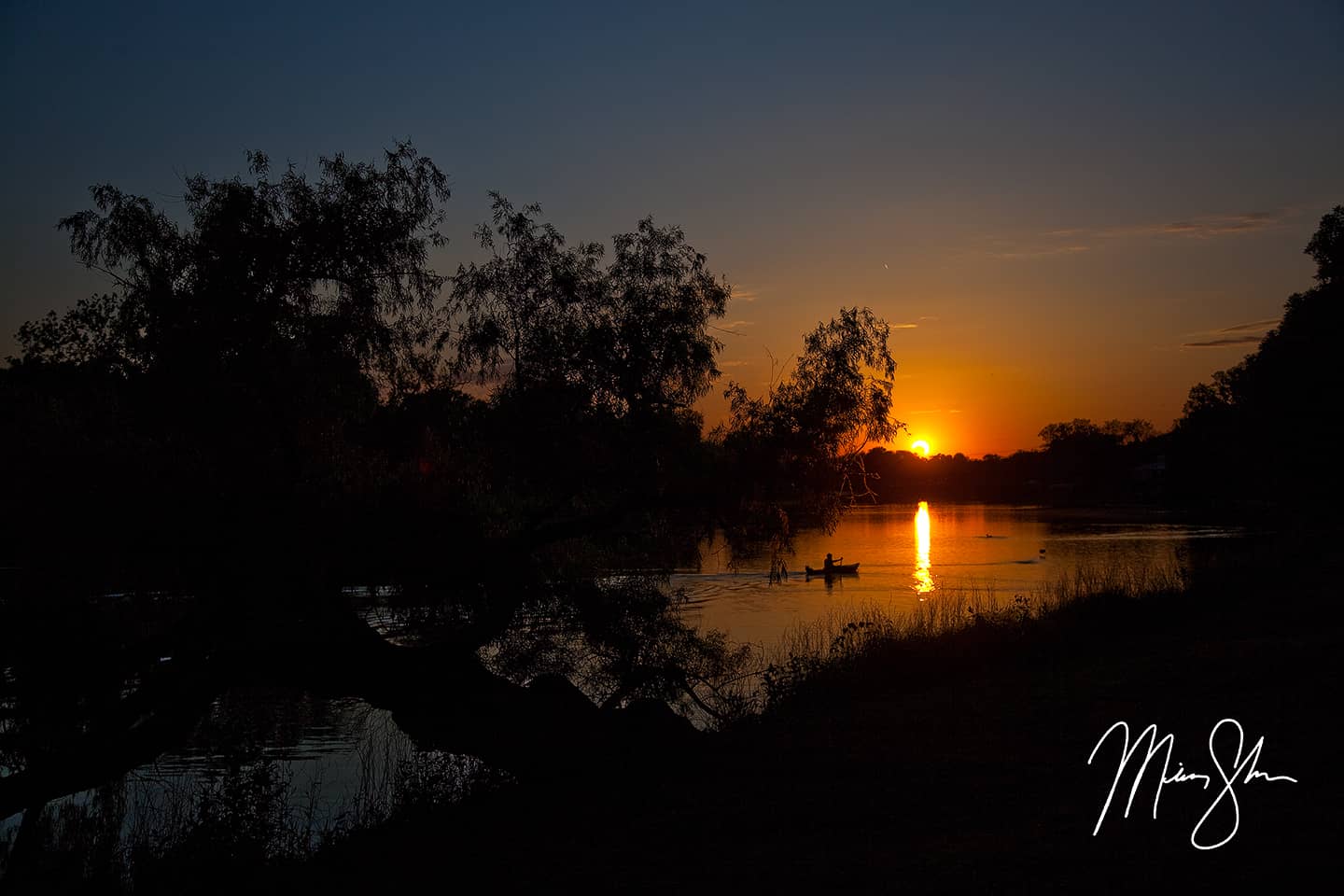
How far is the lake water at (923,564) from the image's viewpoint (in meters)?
37.2

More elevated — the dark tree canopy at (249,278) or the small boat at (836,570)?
the dark tree canopy at (249,278)

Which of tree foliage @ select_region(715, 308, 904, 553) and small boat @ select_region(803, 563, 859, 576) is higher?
tree foliage @ select_region(715, 308, 904, 553)

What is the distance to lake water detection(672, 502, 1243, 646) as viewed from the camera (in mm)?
37219

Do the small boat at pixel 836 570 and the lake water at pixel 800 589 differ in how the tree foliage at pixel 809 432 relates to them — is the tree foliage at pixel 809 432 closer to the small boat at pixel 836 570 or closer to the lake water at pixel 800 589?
the lake water at pixel 800 589

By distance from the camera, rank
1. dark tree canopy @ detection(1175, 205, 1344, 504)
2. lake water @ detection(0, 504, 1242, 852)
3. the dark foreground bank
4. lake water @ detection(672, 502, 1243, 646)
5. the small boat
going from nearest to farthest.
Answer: the dark foreground bank < lake water @ detection(0, 504, 1242, 852) < dark tree canopy @ detection(1175, 205, 1344, 504) < lake water @ detection(672, 502, 1243, 646) < the small boat

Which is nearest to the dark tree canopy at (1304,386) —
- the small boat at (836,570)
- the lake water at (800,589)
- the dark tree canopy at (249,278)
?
the lake water at (800,589)

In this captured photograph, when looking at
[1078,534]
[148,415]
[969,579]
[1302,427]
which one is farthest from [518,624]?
[1078,534]

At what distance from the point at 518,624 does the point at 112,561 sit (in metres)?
4.41

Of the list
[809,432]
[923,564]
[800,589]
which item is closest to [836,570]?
[800,589]

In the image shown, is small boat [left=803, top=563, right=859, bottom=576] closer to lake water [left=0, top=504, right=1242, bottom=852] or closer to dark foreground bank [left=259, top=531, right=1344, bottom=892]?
lake water [left=0, top=504, right=1242, bottom=852]

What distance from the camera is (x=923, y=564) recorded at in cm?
5828

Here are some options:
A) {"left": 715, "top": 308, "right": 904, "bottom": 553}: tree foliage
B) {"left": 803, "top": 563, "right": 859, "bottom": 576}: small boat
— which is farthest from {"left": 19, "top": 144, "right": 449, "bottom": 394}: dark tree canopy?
{"left": 803, "top": 563, "right": 859, "bottom": 576}: small boat

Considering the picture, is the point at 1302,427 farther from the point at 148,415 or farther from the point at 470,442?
the point at 148,415

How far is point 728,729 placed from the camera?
1412 centimetres
